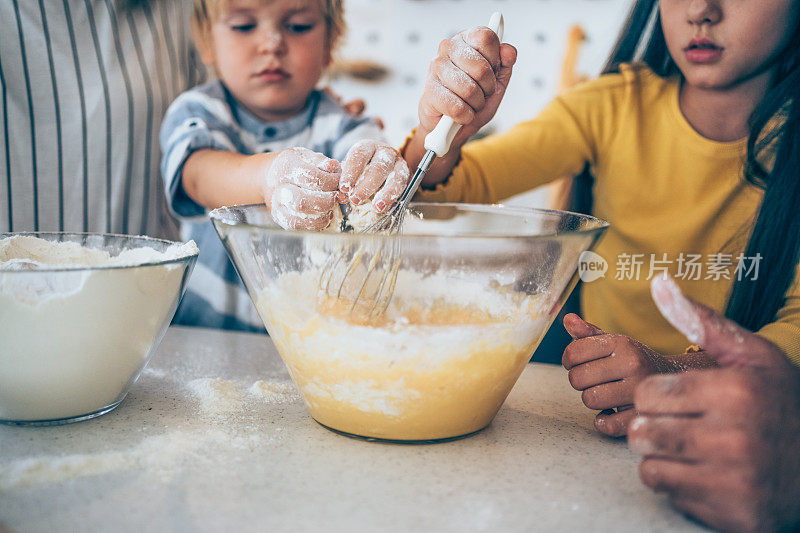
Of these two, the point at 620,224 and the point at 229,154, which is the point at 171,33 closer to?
the point at 229,154

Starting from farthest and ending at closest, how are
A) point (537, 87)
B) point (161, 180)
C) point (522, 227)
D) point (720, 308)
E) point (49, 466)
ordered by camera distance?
1. point (537, 87)
2. point (161, 180)
3. point (720, 308)
4. point (522, 227)
5. point (49, 466)

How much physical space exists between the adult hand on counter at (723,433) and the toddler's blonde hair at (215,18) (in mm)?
960

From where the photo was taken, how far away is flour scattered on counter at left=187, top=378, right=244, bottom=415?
62 cm

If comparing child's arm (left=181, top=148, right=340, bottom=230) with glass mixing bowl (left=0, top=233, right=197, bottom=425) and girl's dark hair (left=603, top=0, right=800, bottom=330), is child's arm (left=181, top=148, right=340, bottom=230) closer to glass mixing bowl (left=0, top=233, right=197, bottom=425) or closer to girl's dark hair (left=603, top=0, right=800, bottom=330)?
glass mixing bowl (left=0, top=233, right=197, bottom=425)

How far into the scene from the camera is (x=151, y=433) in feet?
1.85

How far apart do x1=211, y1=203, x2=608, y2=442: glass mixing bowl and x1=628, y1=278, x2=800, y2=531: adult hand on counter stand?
0.13 m

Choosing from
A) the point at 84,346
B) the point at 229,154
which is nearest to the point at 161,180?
the point at 229,154

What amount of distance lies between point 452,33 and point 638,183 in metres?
1.97

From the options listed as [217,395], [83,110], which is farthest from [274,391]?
[83,110]

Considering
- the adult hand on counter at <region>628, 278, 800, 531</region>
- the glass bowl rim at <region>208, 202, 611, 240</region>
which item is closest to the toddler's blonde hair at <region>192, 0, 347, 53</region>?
the glass bowl rim at <region>208, 202, 611, 240</region>

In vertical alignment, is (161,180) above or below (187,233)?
above

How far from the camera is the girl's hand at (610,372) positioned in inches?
23.0

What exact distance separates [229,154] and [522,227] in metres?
0.50

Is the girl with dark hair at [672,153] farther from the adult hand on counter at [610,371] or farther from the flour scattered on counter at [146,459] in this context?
the flour scattered on counter at [146,459]
